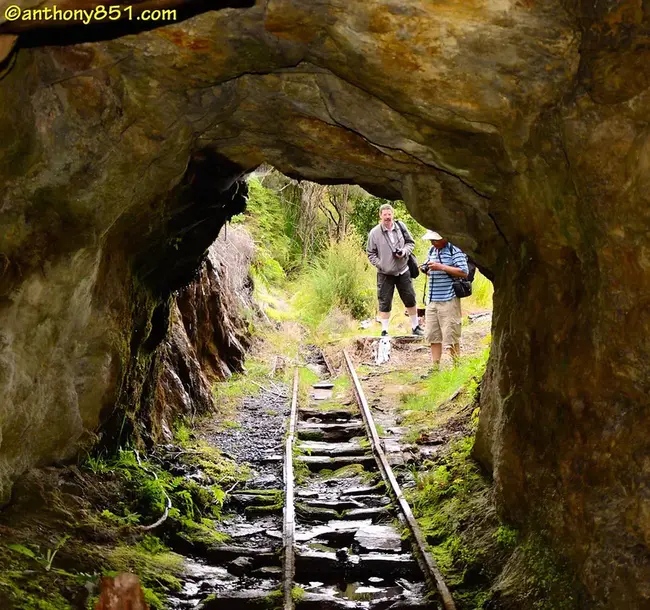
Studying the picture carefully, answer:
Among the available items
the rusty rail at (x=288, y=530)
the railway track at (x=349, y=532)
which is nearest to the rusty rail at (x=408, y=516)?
the railway track at (x=349, y=532)

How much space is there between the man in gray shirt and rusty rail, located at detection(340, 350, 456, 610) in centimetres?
340

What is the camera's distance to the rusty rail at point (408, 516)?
4984mm

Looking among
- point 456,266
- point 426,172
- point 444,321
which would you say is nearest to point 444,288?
point 456,266

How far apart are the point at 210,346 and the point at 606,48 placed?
29.3ft

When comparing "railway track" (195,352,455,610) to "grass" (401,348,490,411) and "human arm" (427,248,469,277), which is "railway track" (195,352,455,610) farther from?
"human arm" (427,248,469,277)

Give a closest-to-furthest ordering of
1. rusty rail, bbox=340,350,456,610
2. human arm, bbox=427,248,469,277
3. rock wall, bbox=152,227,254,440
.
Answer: rusty rail, bbox=340,350,456,610
rock wall, bbox=152,227,254,440
human arm, bbox=427,248,469,277

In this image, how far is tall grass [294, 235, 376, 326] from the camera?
19219 mm

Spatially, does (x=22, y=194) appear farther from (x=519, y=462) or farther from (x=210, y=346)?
(x=210, y=346)

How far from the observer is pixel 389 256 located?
1296 centimetres

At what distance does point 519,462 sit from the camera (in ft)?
17.5

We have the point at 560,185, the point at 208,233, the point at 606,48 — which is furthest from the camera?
the point at 208,233

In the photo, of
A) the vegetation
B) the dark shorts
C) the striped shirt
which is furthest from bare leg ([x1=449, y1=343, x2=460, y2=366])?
the vegetation

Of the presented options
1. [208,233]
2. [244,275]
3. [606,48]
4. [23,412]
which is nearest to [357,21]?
[606,48]

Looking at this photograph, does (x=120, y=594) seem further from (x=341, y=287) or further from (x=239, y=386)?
(x=341, y=287)
